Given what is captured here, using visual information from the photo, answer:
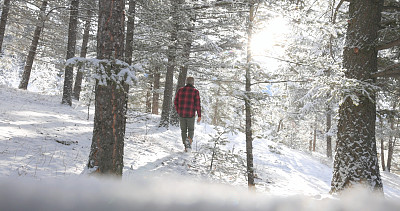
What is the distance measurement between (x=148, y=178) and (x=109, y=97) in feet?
9.52

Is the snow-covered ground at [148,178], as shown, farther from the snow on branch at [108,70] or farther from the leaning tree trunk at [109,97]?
the snow on branch at [108,70]

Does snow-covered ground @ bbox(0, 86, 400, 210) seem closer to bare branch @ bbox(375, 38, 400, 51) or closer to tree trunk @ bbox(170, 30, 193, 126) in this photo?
tree trunk @ bbox(170, 30, 193, 126)

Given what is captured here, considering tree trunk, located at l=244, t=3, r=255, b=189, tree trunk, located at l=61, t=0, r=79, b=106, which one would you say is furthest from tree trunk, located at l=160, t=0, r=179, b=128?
tree trunk, located at l=61, t=0, r=79, b=106

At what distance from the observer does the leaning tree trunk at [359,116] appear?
4945 mm

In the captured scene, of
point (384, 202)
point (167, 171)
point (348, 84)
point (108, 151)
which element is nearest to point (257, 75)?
A: point (348, 84)

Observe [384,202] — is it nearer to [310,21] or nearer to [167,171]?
[167,171]

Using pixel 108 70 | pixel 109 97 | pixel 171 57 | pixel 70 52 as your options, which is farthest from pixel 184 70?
pixel 108 70

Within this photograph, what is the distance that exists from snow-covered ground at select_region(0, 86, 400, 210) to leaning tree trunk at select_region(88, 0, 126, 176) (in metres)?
0.58

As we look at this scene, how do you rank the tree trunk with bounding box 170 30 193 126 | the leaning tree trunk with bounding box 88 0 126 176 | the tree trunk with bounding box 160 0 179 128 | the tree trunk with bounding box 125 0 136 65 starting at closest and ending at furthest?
1. the leaning tree trunk with bounding box 88 0 126 176
2. the tree trunk with bounding box 125 0 136 65
3. the tree trunk with bounding box 160 0 179 128
4. the tree trunk with bounding box 170 30 193 126

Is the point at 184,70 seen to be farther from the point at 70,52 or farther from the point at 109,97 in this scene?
the point at 109,97

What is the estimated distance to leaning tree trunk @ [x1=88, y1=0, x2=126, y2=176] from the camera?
3395mm

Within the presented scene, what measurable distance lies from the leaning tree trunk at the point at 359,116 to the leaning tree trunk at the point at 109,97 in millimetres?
4997

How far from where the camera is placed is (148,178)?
0.80 m

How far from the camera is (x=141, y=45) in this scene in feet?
29.0
